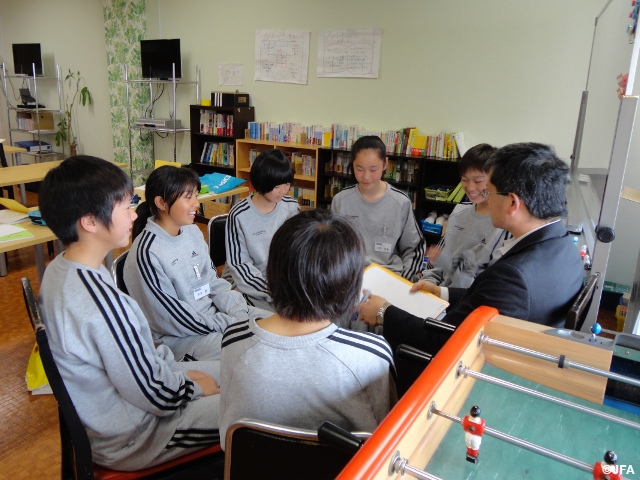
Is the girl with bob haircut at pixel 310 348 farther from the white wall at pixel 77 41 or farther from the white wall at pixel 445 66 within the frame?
the white wall at pixel 77 41

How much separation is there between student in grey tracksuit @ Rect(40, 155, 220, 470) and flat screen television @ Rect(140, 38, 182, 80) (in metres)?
4.68

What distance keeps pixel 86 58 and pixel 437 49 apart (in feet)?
17.0

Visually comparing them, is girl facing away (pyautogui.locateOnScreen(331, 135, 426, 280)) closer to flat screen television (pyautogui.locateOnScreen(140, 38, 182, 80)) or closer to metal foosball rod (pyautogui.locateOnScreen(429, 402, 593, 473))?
metal foosball rod (pyautogui.locateOnScreen(429, 402, 593, 473))

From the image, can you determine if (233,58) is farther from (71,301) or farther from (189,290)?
(71,301)

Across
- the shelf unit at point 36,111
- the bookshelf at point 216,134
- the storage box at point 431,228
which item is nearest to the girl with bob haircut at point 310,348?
the storage box at point 431,228

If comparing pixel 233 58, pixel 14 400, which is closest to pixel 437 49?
pixel 233 58

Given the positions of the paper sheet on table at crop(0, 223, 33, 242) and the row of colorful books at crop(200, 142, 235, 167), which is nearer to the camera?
the paper sheet on table at crop(0, 223, 33, 242)

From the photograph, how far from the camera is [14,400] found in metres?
2.30

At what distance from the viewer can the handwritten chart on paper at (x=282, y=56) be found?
4.88 meters

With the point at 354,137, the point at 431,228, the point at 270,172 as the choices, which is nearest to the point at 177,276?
the point at 270,172

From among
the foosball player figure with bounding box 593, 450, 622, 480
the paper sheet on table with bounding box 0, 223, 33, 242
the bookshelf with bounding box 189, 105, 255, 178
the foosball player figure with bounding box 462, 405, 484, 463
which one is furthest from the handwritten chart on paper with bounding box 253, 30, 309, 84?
the foosball player figure with bounding box 593, 450, 622, 480

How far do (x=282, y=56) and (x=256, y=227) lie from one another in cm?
325

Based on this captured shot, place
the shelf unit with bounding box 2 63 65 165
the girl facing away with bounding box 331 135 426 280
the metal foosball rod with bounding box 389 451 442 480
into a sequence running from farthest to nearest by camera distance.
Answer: the shelf unit with bounding box 2 63 65 165
the girl facing away with bounding box 331 135 426 280
the metal foosball rod with bounding box 389 451 442 480

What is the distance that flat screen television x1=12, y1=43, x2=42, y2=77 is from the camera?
695cm
